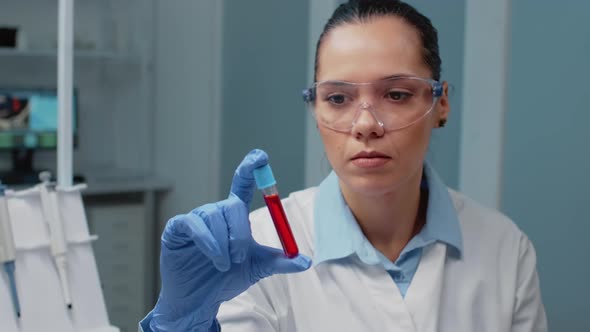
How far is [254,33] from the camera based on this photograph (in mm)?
3248

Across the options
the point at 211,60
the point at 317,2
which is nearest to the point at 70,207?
the point at 317,2

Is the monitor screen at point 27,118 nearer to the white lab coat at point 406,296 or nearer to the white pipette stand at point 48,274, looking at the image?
the white pipette stand at point 48,274

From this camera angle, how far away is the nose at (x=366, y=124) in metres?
1.16

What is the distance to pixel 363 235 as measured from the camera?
1294 millimetres

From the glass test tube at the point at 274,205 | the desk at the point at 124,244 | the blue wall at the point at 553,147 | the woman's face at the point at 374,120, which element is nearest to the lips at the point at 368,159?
the woman's face at the point at 374,120

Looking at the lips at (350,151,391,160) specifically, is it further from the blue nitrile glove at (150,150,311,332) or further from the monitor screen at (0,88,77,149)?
the monitor screen at (0,88,77,149)

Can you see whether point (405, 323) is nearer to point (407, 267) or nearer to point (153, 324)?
point (407, 267)

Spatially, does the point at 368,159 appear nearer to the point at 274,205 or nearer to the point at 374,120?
the point at 374,120

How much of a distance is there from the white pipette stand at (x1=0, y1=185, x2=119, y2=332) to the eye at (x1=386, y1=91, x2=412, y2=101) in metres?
0.60

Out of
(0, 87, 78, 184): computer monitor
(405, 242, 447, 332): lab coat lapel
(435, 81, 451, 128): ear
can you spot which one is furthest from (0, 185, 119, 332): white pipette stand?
(0, 87, 78, 184): computer monitor

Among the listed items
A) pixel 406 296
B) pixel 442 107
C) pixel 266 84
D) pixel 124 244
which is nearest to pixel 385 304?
pixel 406 296

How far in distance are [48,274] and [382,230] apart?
1.93 feet

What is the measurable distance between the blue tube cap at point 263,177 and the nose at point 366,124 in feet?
0.86

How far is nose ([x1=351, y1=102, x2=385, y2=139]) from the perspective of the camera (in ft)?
3.80
